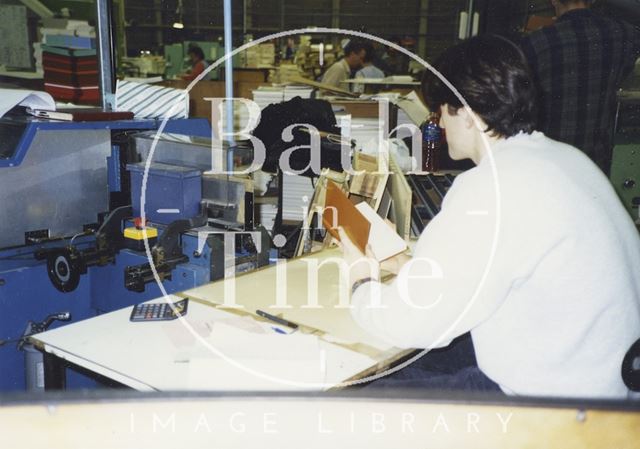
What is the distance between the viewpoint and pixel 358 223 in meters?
1.66

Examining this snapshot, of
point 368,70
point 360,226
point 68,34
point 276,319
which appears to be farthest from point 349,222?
point 368,70

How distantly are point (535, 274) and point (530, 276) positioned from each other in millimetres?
11

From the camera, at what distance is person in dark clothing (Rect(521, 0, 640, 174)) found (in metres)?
2.45

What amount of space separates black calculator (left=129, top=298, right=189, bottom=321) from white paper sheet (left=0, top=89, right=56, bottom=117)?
3.59 ft

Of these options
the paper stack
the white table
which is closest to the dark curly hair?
the white table

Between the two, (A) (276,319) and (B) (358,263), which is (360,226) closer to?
(B) (358,263)

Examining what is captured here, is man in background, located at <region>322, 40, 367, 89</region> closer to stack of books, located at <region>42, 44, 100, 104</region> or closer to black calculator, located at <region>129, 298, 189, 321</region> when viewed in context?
stack of books, located at <region>42, 44, 100, 104</region>

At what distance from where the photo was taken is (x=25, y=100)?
229 cm

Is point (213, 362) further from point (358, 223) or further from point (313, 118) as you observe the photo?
point (313, 118)

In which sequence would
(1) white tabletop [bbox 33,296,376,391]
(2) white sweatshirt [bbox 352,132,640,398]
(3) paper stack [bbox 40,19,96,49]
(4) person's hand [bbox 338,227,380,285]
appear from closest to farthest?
(2) white sweatshirt [bbox 352,132,640,398], (1) white tabletop [bbox 33,296,376,391], (4) person's hand [bbox 338,227,380,285], (3) paper stack [bbox 40,19,96,49]

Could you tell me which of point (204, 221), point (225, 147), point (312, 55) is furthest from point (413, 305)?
point (312, 55)

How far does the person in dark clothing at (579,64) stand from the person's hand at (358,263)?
1.25 m

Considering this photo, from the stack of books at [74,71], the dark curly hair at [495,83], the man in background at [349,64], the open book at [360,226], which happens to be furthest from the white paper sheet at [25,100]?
the man in background at [349,64]

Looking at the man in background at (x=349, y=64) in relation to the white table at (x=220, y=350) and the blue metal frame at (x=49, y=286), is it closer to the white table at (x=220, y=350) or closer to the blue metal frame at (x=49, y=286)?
the blue metal frame at (x=49, y=286)
